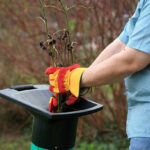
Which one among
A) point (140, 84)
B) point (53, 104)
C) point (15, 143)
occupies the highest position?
point (140, 84)

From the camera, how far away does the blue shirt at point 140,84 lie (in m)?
1.52

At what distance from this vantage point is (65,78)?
1713 mm

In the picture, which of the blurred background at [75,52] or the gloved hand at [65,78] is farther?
the blurred background at [75,52]

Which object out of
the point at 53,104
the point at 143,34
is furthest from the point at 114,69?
the point at 53,104

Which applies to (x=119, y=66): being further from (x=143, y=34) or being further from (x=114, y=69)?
(x=143, y=34)

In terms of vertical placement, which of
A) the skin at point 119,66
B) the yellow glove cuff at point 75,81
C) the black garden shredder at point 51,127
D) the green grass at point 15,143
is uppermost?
the skin at point 119,66

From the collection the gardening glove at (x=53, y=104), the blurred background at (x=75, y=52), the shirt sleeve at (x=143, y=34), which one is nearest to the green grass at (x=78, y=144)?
the blurred background at (x=75, y=52)

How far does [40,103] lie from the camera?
1.99m

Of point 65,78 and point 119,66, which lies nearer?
point 119,66

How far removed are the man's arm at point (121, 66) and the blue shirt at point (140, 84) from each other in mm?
39

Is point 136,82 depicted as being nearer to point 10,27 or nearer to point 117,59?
point 117,59

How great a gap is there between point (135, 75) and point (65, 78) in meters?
0.43

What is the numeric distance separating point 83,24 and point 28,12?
0.80 metres

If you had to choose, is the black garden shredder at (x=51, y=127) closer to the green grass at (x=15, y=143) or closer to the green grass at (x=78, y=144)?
the green grass at (x=78, y=144)
